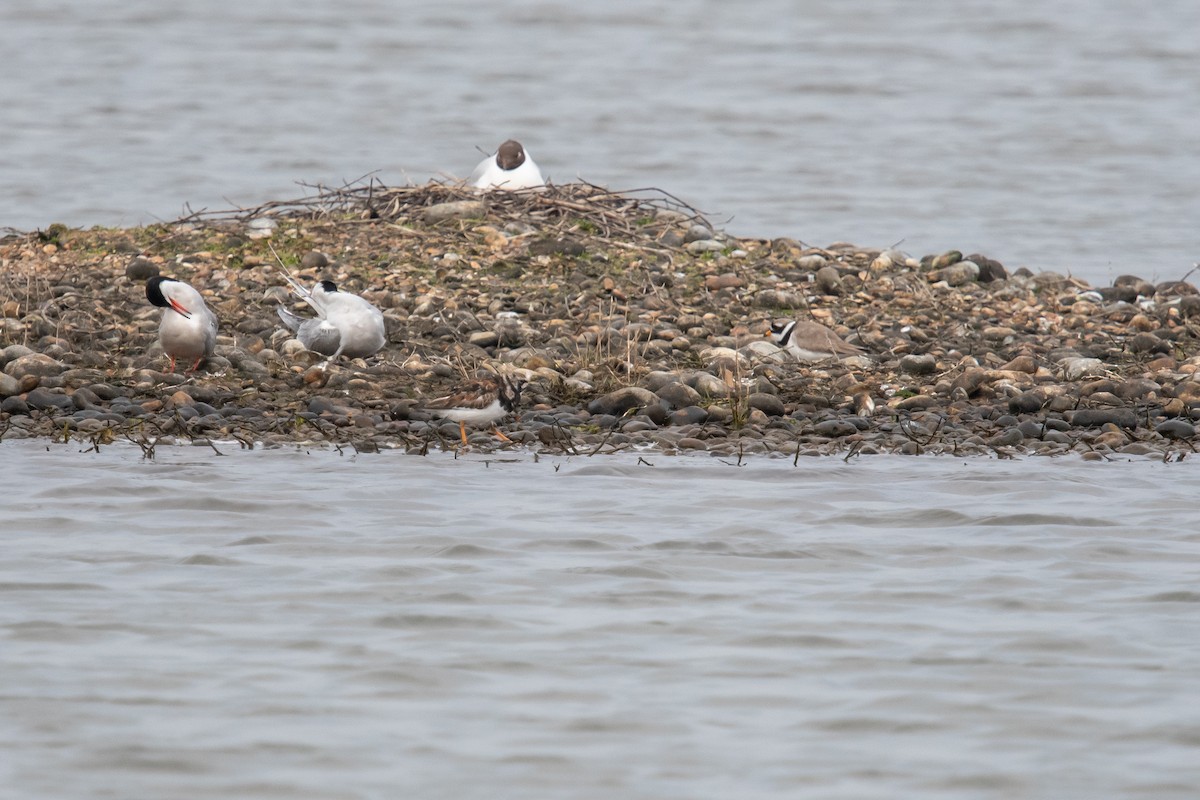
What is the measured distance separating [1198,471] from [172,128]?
18.1m

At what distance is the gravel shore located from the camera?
30.2 feet

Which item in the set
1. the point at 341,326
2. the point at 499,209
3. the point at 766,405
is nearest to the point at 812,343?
the point at 766,405

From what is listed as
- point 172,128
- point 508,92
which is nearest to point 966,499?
point 172,128

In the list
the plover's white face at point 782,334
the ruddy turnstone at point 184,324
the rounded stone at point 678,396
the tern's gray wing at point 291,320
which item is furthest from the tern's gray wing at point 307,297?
the plover's white face at point 782,334

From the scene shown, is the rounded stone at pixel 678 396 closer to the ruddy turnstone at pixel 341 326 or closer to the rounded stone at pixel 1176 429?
the ruddy turnstone at pixel 341 326

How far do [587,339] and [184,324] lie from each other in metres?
2.43

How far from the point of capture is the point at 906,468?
341 inches

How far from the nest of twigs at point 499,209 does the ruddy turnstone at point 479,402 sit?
11.5ft

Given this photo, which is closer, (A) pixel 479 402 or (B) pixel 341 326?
(A) pixel 479 402

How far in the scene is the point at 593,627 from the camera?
632 centimetres

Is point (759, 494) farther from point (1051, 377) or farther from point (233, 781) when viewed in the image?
point (233, 781)

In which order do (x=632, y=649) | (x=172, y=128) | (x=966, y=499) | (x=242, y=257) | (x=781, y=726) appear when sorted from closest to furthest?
Answer: (x=781, y=726) < (x=632, y=649) < (x=966, y=499) < (x=242, y=257) < (x=172, y=128)

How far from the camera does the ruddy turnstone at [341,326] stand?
9.95 meters

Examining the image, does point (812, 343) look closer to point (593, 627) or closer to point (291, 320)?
point (291, 320)
